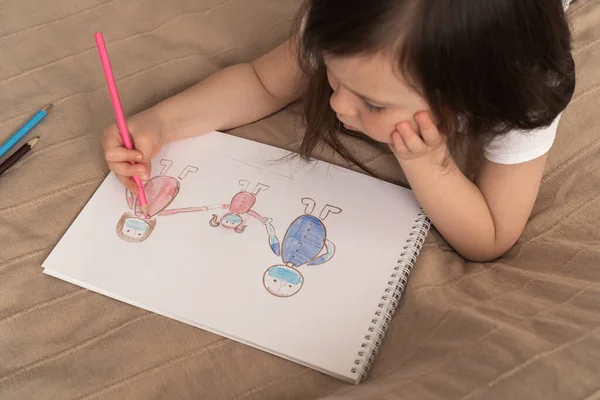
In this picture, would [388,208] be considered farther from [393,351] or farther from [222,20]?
[222,20]

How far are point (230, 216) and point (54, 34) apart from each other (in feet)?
1.32

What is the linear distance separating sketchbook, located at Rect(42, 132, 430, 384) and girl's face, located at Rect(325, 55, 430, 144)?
116 millimetres

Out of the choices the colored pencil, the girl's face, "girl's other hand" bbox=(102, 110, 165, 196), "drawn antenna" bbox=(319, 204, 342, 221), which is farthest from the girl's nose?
the colored pencil

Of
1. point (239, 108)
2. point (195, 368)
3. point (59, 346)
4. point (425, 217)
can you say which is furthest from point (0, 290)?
point (425, 217)

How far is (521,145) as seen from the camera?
0.67 meters

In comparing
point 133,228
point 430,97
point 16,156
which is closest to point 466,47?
point 430,97

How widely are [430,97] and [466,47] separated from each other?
0.07m

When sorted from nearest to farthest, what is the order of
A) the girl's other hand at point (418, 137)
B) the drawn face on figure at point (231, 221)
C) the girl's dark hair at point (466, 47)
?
the girl's dark hair at point (466, 47), the girl's other hand at point (418, 137), the drawn face on figure at point (231, 221)

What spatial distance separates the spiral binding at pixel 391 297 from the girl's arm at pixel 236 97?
0.26 metres

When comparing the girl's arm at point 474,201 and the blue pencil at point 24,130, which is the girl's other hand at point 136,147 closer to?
the blue pencil at point 24,130

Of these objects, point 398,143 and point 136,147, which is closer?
point 398,143

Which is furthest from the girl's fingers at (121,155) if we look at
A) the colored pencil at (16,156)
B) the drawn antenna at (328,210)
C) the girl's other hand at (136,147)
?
the drawn antenna at (328,210)

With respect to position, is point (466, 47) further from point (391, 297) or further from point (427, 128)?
point (391, 297)

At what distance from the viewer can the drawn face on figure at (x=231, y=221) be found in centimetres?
70
